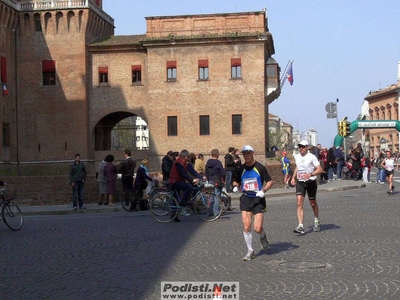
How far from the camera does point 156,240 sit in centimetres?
1350

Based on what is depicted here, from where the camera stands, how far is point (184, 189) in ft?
56.8

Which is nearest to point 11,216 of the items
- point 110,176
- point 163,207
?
point 163,207

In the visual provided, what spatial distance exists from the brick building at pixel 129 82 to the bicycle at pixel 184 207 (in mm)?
33008

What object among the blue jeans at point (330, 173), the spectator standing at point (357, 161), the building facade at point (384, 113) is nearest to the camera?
the spectator standing at point (357, 161)

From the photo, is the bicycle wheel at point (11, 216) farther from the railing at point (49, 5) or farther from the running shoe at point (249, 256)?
the railing at point (49, 5)

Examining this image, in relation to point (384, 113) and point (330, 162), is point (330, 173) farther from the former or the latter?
point (384, 113)

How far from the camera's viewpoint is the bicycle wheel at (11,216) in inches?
636

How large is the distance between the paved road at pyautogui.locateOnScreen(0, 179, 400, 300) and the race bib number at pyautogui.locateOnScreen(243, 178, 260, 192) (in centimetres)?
107

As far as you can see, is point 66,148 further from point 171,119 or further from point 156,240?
point 156,240

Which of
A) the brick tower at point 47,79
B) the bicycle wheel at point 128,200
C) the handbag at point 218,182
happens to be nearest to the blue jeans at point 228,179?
the bicycle wheel at point 128,200

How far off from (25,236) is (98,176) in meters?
9.51

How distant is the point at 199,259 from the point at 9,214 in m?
7.14

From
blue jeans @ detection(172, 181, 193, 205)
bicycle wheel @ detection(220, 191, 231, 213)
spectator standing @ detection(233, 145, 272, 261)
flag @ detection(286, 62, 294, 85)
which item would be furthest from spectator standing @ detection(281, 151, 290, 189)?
flag @ detection(286, 62, 294, 85)

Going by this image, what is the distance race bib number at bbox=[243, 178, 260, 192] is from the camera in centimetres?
1108
